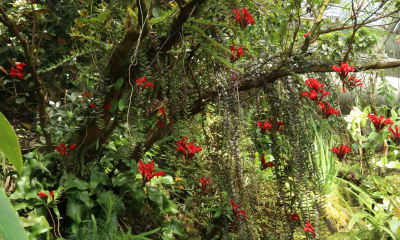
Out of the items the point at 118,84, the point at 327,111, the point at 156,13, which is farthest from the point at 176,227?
the point at 156,13

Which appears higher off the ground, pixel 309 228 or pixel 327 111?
pixel 327 111

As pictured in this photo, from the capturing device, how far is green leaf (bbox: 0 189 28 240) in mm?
126

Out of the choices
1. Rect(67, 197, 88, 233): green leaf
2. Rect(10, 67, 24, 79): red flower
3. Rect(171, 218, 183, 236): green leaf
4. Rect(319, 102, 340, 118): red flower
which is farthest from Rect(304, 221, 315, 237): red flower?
Rect(10, 67, 24, 79): red flower

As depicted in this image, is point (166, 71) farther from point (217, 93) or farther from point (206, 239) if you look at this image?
point (206, 239)

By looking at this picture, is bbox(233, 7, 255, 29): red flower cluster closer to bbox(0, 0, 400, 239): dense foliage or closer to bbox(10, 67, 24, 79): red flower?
bbox(0, 0, 400, 239): dense foliage

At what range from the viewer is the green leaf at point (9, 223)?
0.13 m

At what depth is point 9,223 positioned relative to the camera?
0.43ft

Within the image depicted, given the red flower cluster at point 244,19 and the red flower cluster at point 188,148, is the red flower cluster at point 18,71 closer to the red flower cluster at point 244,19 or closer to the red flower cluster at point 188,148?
the red flower cluster at point 188,148

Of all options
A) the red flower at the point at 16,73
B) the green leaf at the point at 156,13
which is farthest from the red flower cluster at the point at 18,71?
the green leaf at the point at 156,13

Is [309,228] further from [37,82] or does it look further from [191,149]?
[37,82]

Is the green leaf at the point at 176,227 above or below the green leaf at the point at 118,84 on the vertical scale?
below

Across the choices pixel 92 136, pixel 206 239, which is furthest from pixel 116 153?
pixel 206 239

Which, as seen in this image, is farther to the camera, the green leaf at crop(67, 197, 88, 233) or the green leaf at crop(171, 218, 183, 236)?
the green leaf at crop(171, 218, 183, 236)

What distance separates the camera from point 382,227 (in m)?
1.61
